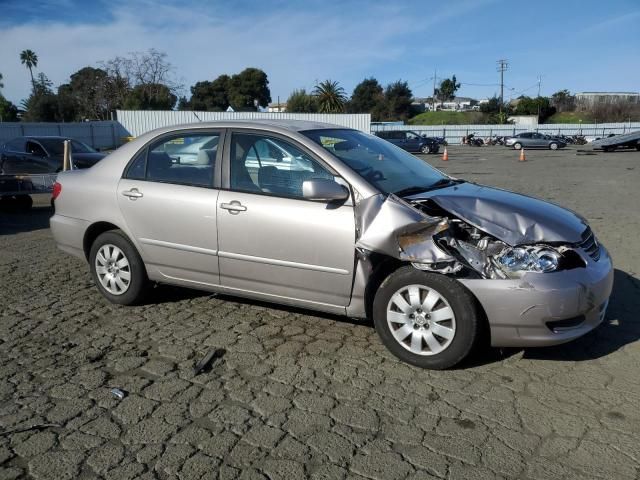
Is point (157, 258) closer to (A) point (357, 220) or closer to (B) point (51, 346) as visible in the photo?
(B) point (51, 346)

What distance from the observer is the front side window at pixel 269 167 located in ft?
13.7

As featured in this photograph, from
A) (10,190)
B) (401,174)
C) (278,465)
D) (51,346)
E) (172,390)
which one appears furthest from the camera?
(10,190)

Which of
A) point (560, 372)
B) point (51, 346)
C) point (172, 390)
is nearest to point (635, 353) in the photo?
point (560, 372)

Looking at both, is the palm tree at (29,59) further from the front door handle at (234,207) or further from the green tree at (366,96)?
the front door handle at (234,207)

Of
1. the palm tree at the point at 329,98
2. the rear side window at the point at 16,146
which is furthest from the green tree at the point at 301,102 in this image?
the rear side window at the point at 16,146

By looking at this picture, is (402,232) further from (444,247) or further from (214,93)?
(214,93)

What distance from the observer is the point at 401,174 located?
4500 mm

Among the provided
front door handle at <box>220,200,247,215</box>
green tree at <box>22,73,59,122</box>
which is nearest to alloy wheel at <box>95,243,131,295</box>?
front door handle at <box>220,200,247,215</box>

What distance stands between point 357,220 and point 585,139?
174ft

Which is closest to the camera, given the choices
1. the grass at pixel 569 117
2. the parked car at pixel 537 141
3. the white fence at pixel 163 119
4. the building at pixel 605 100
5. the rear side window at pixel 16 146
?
the rear side window at pixel 16 146

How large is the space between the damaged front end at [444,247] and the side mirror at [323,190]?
213 mm

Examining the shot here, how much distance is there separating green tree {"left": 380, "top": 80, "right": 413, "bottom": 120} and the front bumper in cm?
9318

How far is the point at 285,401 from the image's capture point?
11.0 ft

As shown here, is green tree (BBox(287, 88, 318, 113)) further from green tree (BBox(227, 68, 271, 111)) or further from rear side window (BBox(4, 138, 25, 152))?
rear side window (BBox(4, 138, 25, 152))
